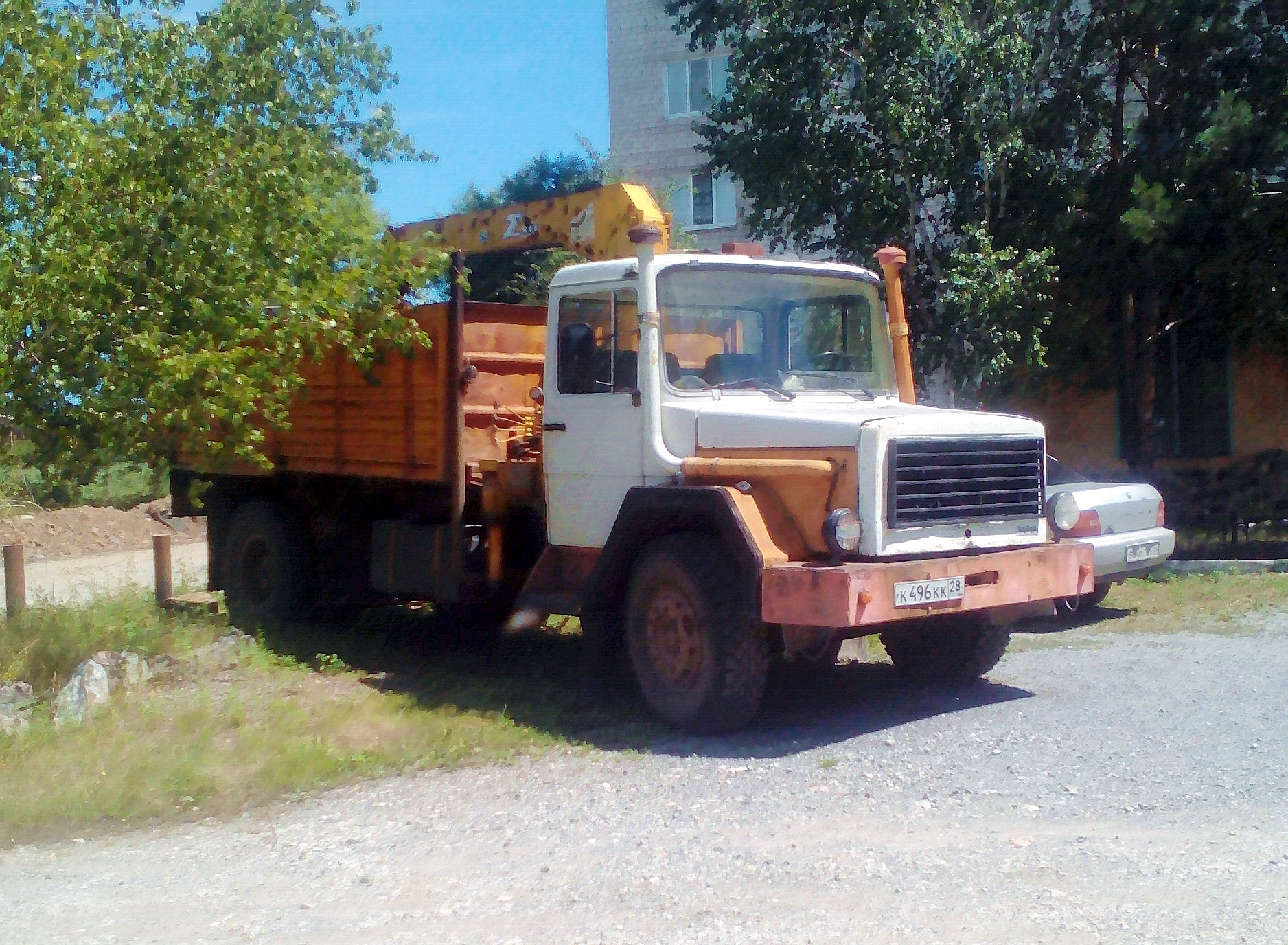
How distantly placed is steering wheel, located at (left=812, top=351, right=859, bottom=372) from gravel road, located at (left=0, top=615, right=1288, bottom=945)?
2.11 m

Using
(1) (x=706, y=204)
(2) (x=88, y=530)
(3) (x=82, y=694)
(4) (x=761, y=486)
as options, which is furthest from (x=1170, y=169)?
(2) (x=88, y=530)

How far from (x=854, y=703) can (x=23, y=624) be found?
5.78 meters

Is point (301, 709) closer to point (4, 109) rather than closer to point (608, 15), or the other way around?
point (4, 109)

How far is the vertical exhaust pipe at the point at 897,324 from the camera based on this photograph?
8625mm

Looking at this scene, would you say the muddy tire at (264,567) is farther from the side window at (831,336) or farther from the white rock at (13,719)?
the side window at (831,336)

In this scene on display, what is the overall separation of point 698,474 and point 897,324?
2108mm

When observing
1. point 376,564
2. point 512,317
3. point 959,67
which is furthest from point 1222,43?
point 376,564

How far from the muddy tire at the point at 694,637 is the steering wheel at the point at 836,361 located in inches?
57.6

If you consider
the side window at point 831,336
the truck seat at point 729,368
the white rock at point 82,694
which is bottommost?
the white rock at point 82,694

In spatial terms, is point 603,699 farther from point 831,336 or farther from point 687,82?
point 687,82

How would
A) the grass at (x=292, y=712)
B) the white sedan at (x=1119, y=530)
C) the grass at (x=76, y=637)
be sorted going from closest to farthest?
the grass at (x=292, y=712) < the grass at (x=76, y=637) < the white sedan at (x=1119, y=530)

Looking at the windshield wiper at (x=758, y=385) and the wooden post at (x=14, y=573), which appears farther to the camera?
the wooden post at (x=14, y=573)

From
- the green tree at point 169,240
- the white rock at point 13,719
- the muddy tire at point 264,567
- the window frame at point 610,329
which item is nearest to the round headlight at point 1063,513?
the window frame at point 610,329

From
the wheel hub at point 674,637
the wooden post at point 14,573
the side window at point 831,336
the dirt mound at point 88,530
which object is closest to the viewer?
the wheel hub at point 674,637
